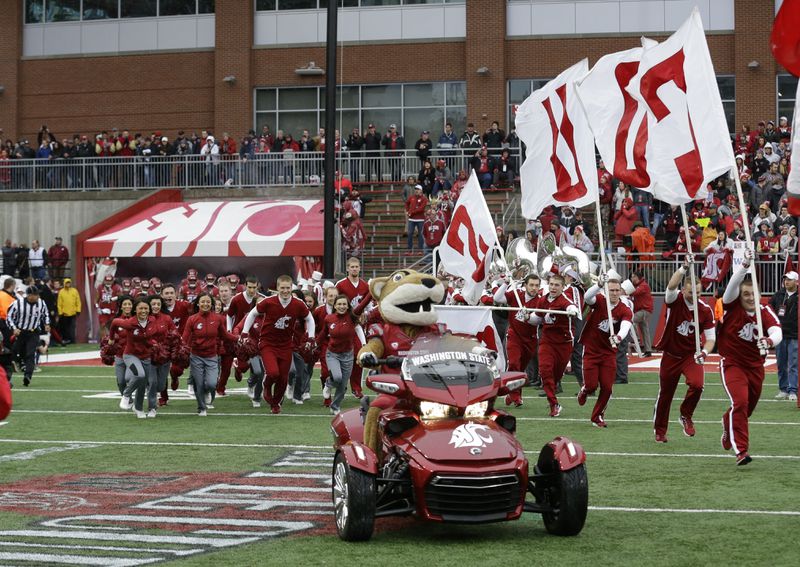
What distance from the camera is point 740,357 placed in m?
12.1

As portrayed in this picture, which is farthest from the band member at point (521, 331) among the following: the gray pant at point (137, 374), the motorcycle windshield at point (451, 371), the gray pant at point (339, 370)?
the motorcycle windshield at point (451, 371)

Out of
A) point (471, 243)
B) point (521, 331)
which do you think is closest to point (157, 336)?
point (521, 331)

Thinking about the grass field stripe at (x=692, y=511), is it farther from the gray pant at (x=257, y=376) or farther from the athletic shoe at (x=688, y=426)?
the gray pant at (x=257, y=376)

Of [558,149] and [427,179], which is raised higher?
[427,179]

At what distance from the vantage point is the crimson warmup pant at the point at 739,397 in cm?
1187

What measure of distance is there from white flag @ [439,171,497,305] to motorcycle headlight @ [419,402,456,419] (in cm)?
1111

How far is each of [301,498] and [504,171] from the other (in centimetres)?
2469

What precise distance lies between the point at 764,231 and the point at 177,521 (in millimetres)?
20670

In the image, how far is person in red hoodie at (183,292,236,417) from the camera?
1756 centimetres

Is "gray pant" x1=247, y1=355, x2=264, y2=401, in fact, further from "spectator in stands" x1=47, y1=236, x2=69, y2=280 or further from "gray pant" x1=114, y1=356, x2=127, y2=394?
"spectator in stands" x1=47, y1=236, x2=69, y2=280

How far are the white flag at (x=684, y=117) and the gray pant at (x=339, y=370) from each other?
5797 mm

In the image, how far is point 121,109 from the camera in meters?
43.7

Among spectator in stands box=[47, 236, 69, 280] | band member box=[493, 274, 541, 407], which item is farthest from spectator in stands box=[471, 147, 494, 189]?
band member box=[493, 274, 541, 407]

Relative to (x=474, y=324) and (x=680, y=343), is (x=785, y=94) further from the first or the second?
(x=680, y=343)
